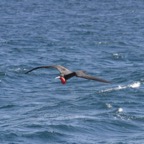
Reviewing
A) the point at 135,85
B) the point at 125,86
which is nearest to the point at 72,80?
the point at 125,86

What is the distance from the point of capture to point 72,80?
53594 mm

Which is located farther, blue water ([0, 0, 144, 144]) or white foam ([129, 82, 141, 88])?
white foam ([129, 82, 141, 88])

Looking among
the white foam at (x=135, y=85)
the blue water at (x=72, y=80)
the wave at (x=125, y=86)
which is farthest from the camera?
the white foam at (x=135, y=85)

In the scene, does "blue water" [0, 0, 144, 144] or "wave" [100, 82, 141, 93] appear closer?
"blue water" [0, 0, 144, 144]

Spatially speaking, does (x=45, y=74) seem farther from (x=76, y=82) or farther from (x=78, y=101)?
(x=78, y=101)

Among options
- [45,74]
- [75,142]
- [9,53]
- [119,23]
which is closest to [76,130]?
[75,142]

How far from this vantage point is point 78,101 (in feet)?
150

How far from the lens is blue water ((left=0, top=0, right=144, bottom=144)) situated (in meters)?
38.6

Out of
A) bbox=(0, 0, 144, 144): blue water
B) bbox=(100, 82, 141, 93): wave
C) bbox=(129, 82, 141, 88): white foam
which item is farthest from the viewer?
bbox=(129, 82, 141, 88): white foam

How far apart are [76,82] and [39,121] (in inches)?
513

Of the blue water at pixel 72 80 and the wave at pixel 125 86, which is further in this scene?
the wave at pixel 125 86

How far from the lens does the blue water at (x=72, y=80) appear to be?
127 ft

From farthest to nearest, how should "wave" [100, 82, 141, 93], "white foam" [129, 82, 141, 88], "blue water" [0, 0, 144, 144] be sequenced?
"white foam" [129, 82, 141, 88], "wave" [100, 82, 141, 93], "blue water" [0, 0, 144, 144]

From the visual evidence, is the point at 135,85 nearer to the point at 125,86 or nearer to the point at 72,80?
the point at 125,86
